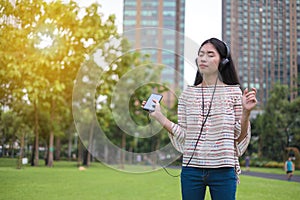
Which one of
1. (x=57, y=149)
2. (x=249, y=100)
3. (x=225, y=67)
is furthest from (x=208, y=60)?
(x=57, y=149)

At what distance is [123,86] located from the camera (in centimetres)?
235

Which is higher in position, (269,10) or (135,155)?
(269,10)

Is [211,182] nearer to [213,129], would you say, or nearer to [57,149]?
[213,129]

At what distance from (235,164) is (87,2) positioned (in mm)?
6308

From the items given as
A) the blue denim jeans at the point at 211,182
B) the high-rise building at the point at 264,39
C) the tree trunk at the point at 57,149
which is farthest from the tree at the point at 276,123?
the blue denim jeans at the point at 211,182

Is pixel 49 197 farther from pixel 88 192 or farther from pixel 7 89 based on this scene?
pixel 7 89

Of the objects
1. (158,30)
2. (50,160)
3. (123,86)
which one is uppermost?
(158,30)

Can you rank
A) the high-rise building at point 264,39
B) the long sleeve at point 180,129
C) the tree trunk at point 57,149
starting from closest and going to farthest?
the long sleeve at point 180,129 < the high-rise building at point 264,39 < the tree trunk at point 57,149

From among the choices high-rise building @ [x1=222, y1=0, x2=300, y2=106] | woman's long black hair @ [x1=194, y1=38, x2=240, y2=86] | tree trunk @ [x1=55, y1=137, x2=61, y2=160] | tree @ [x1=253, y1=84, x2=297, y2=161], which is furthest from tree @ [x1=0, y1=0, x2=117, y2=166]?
tree @ [x1=253, y1=84, x2=297, y2=161]

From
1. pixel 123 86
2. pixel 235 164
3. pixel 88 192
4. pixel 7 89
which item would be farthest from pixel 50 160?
pixel 235 164

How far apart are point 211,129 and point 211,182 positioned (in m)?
0.16

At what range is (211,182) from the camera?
54.6 inches

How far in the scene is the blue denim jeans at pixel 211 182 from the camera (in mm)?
1379

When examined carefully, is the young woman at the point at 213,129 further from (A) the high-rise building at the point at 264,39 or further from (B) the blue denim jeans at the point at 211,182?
(A) the high-rise building at the point at 264,39
